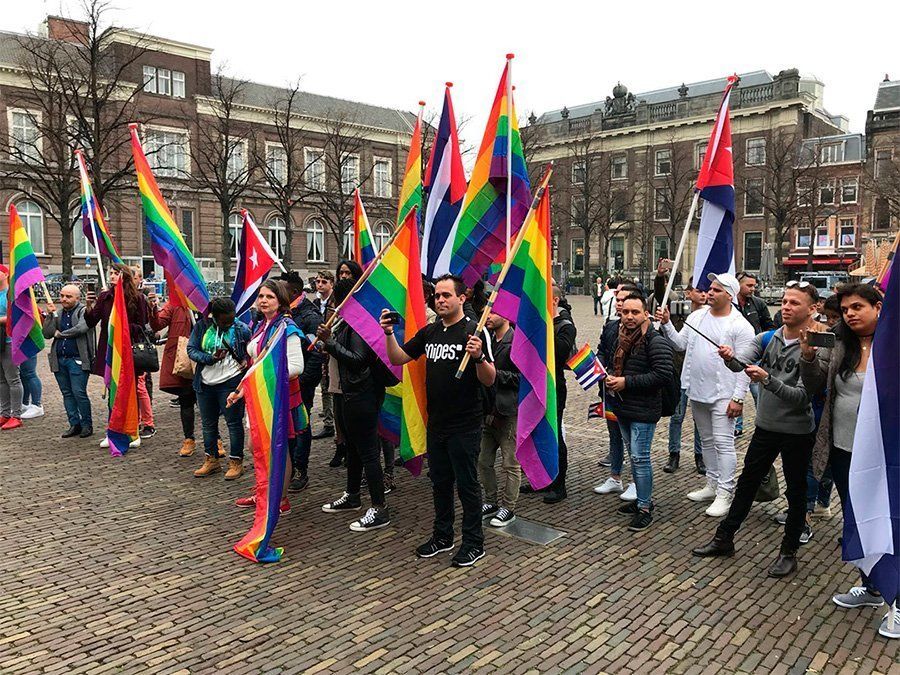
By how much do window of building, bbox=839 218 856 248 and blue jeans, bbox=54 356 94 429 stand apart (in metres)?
53.7

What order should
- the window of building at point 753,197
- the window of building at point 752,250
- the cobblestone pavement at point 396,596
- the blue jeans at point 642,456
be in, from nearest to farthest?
1. the cobblestone pavement at point 396,596
2. the blue jeans at point 642,456
3. the window of building at point 753,197
4. the window of building at point 752,250

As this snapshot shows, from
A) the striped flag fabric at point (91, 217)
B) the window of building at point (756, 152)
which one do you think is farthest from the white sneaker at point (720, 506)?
the window of building at point (756, 152)

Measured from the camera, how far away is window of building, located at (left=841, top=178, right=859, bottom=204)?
1967 inches

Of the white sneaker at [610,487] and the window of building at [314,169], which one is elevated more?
the window of building at [314,169]

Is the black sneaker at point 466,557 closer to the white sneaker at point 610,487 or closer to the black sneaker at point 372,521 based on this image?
the black sneaker at point 372,521

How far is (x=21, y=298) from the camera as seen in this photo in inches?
361

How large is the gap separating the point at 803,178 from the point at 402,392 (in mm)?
46547

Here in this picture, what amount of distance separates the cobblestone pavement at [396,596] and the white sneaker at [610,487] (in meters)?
0.14

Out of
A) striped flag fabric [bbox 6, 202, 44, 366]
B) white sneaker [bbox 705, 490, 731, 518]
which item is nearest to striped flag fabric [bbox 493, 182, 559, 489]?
white sneaker [bbox 705, 490, 731, 518]

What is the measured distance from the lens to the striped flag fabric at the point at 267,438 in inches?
202

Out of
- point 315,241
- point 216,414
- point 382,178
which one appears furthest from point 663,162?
point 216,414

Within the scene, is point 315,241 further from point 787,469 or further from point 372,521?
point 787,469

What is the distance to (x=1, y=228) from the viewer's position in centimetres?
3847

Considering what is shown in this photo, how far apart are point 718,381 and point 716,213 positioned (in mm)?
1651
